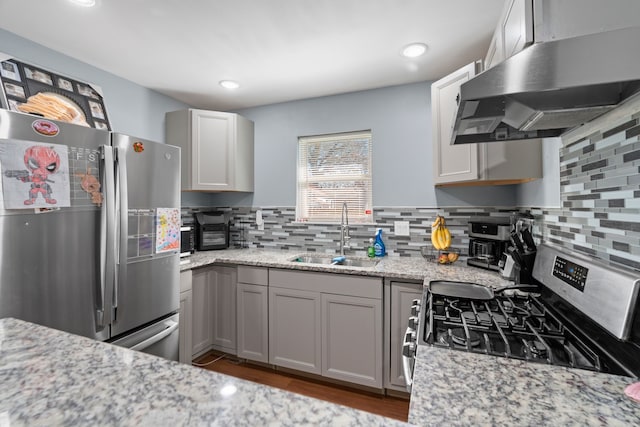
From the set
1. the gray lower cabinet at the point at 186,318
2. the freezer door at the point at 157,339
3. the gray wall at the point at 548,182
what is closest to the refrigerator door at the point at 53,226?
the freezer door at the point at 157,339

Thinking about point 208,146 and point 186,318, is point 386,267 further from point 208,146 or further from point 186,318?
point 208,146

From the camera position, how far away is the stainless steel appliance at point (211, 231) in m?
2.98

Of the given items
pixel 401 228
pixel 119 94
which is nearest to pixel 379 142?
pixel 401 228

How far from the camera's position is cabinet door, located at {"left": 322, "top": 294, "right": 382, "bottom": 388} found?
208 centimetres

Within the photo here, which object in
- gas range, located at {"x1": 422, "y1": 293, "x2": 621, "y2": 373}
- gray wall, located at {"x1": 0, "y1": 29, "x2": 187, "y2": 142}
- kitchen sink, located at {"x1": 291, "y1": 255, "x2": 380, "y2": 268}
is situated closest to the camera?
gas range, located at {"x1": 422, "y1": 293, "x2": 621, "y2": 373}

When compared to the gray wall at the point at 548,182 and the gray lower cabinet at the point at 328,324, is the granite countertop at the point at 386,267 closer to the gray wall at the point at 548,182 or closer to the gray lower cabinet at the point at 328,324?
the gray lower cabinet at the point at 328,324

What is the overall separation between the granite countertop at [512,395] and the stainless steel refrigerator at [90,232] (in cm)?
165

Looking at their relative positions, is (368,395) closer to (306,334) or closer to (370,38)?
(306,334)

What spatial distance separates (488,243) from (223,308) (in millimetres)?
2178

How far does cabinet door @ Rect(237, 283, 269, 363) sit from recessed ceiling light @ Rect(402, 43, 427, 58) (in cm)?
206

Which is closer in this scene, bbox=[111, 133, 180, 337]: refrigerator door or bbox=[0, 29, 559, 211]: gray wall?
bbox=[111, 133, 180, 337]: refrigerator door

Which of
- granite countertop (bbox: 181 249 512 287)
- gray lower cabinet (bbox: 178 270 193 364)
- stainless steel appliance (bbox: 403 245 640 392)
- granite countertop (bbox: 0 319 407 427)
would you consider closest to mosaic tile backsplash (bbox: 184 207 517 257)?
granite countertop (bbox: 181 249 512 287)

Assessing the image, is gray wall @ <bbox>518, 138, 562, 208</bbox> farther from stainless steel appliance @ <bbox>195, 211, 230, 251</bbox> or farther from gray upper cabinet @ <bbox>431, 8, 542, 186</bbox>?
stainless steel appliance @ <bbox>195, 211, 230, 251</bbox>

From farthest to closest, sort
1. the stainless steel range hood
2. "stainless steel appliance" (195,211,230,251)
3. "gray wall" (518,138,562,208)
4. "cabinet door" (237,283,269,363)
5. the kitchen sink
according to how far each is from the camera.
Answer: "stainless steel appliance" (195,211,230,251) < the kitchen sink < "cabinet door" (237,283,269,363) < "gray wall" (518,138,562,208) < the stainless steel range hood
